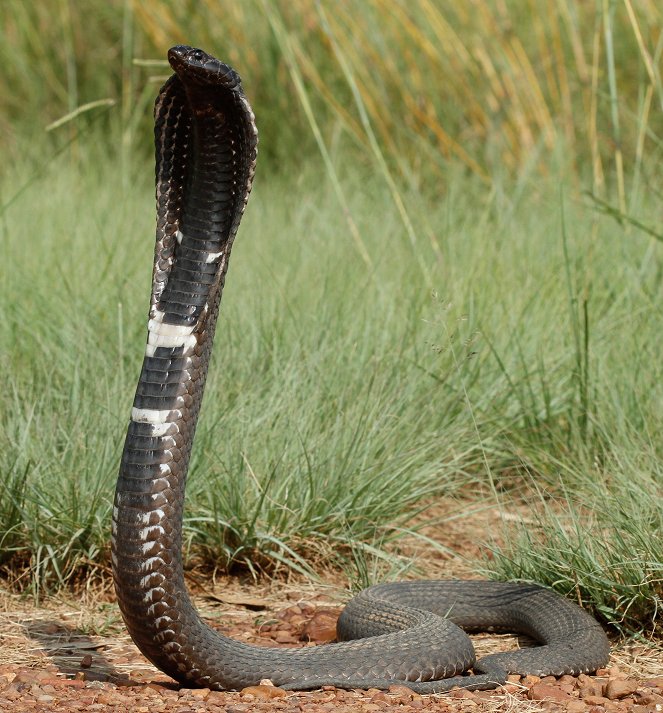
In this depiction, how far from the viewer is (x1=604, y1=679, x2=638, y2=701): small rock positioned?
297 cm

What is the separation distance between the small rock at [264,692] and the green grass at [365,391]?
2.90 feet

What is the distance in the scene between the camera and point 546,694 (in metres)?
3.00

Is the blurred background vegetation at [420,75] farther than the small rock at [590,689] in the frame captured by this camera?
Yes

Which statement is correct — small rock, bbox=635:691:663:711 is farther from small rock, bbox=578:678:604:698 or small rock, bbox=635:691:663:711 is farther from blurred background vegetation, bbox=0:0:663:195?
blurred background vegetation, bbox=0:0:663:195

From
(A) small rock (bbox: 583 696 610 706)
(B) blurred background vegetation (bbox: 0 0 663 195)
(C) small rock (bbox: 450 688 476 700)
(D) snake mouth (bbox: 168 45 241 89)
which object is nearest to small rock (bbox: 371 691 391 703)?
(C) small rock (bbox: 450 688 476 700)

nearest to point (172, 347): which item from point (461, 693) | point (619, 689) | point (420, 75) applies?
point (461, 693)

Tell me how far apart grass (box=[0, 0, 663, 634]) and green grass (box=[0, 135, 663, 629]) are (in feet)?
0.05

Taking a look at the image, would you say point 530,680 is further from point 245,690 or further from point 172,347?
point 172,347

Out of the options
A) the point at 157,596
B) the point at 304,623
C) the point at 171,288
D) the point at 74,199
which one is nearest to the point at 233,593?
the point at 304,623

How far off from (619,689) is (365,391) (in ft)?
5.55

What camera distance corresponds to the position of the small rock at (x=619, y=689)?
9.76 ft

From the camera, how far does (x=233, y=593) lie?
3.82 metres

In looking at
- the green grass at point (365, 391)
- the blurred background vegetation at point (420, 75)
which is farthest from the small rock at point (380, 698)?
the blurred background vegetation at point (420, 75)

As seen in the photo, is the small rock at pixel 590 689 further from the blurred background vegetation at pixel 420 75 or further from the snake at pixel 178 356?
the blurred background vegetation at pixel 420 75
